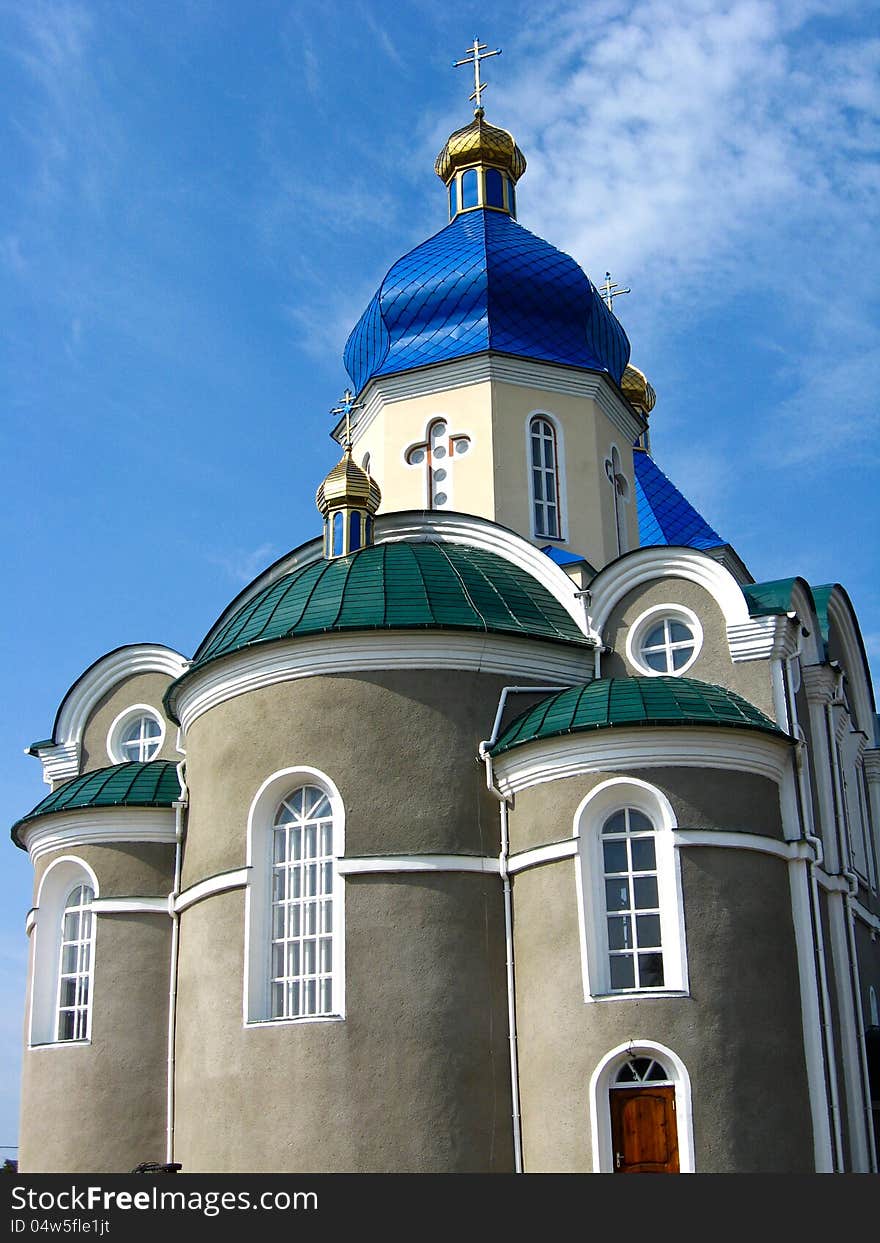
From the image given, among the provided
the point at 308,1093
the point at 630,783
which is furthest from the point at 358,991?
the point at 630,783

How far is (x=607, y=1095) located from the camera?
493 inches

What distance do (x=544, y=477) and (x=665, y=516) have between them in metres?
6.89

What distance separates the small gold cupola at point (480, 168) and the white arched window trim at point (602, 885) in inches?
415

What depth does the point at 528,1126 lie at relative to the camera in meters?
13.0

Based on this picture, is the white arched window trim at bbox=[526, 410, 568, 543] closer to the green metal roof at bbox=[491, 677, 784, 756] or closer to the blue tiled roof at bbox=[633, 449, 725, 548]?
the green metal roof at bbox=[491, 677, 784, 756]

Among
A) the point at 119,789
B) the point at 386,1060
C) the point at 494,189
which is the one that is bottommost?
the point at 386,1060

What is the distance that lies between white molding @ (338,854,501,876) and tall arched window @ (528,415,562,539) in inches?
216

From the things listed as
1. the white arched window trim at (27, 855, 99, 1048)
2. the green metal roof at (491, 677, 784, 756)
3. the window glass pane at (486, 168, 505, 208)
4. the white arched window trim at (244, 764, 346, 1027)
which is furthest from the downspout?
the window glass pane at (486, 168, 505, 208)

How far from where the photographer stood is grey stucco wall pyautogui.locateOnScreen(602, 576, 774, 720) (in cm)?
1457

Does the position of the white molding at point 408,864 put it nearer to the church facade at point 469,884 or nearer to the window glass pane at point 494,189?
the church facade at point 469,884

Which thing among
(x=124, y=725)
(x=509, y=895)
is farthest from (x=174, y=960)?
(x=509, y=895)

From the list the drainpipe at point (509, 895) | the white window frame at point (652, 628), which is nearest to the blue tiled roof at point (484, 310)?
the white window frame at point (652, 628)

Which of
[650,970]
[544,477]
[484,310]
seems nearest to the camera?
[650,970]

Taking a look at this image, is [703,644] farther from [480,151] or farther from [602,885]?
[480,151]
